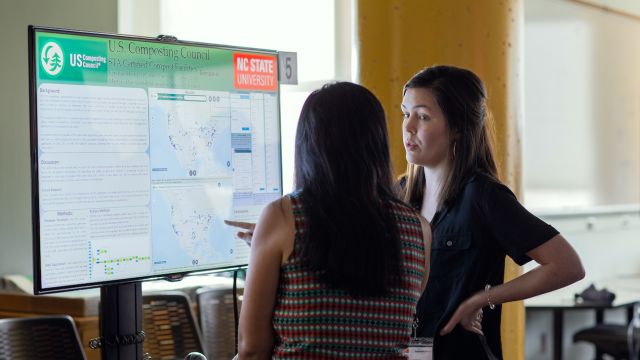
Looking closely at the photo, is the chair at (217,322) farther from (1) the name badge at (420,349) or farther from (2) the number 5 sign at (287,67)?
(1) the name badge at (420,349)

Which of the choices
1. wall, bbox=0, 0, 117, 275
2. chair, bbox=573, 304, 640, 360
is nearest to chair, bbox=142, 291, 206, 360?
wall, bbox=0, 0, 117, 275

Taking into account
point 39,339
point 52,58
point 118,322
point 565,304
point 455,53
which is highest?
point 455,53

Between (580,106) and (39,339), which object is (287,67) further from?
(580,106)

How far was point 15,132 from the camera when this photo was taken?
152 inches

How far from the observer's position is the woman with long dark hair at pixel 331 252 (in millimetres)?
1535

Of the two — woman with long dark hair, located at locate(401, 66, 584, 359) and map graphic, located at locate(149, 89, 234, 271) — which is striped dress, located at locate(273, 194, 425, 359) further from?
map graphic, located at locate(149, 89, 234, 271)

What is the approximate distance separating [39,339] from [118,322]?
1.37 feet

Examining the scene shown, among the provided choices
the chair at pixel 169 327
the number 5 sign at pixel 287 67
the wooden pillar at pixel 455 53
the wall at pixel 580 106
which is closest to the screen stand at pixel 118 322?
the number 5 sign at pixel 287 67

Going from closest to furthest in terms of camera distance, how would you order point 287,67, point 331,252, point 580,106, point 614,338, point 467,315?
point 331,252, point 467,315, point 287,67, point 614,338, point 580,106

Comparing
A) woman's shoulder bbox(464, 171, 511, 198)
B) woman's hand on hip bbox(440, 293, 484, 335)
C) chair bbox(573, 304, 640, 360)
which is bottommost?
chair bbox(573, 304, 640, 360)

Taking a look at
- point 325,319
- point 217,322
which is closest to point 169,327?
point 217,322

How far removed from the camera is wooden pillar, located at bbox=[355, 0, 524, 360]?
2.97m

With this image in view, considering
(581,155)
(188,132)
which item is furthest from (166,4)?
(581,155)

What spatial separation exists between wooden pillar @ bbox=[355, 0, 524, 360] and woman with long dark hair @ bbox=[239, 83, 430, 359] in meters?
1.43
